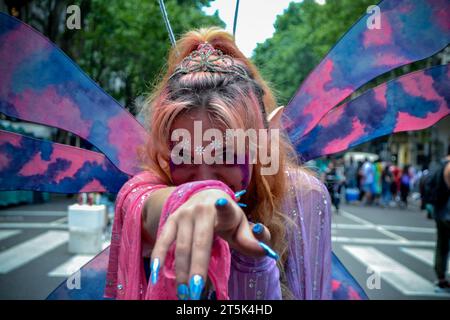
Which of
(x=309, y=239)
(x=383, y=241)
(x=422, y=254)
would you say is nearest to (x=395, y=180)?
(x=383, y=241)

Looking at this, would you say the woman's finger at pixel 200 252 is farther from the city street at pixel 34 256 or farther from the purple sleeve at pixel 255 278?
the city street at pixel 34 256

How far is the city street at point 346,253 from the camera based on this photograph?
4801 millimetres

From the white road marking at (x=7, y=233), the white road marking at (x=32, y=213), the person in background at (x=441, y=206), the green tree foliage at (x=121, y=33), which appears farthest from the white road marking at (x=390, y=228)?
the green tree foliage at (x=121, y=33)

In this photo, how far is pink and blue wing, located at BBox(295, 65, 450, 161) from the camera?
1.36 m

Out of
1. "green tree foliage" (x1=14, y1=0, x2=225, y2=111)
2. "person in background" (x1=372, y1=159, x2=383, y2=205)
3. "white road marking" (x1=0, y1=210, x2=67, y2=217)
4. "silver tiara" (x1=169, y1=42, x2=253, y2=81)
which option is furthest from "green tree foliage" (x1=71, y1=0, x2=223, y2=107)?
"person in background" (x1=372, y1=159, x2=383, y2=205)

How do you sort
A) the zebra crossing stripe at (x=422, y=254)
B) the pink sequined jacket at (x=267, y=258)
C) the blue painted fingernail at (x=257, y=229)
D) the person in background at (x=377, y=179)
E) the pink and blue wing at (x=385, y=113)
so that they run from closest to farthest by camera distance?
the blue painted fingernail at (x=257, y=229), the pink sequined jacket at (x=267, y=258), the pink and blue wing at (x=385, y=113), the zebra crossing stripe at (x=422, y=254), the person in background at (x=377, y=179)

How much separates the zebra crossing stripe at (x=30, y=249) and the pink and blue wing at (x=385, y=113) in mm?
5052

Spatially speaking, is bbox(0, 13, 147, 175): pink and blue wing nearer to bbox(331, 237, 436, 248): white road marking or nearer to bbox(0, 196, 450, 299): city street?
bbox(0, 196, 450, 299): city street

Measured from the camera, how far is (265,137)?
1.13 metres

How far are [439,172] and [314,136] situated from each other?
153 inches

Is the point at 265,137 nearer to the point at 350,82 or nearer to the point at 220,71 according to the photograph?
the point at 220,71
